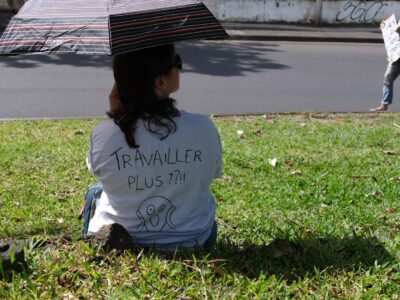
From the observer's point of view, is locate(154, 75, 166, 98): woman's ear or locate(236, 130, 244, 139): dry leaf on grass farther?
locate(236, 130, 244, 139): dry leaf on grass

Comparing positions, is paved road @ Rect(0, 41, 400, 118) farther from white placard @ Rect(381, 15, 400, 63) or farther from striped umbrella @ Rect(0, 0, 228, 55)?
striped umbrella @ Rect(0, 0, 228, 55)

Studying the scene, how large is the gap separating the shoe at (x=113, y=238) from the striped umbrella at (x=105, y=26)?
789mm

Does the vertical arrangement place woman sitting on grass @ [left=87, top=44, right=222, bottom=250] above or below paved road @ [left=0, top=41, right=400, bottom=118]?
above

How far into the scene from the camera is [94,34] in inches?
104

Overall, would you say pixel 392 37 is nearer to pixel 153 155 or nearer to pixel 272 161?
pixel 272 161

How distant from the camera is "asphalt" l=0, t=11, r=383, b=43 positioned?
55.9 feet

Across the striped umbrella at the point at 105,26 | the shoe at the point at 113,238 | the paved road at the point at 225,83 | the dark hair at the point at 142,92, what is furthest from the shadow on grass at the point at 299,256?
the paved road at the point at 225,83

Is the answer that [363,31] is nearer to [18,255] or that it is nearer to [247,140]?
[247,140]

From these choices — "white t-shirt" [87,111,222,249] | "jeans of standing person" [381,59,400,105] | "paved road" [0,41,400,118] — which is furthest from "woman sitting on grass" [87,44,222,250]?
"jeans of standing person" [381,59,400,105]

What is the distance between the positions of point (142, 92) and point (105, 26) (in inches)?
12.5

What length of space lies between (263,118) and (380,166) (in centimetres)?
264

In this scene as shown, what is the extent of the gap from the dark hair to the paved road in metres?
5.53

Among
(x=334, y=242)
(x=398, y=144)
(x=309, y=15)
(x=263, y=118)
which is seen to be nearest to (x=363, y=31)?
(x=309, y=15)

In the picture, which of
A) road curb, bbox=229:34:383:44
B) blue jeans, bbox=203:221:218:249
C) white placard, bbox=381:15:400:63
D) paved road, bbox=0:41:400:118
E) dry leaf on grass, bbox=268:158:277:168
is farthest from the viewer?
road curb, bbox=229:34:383:44
